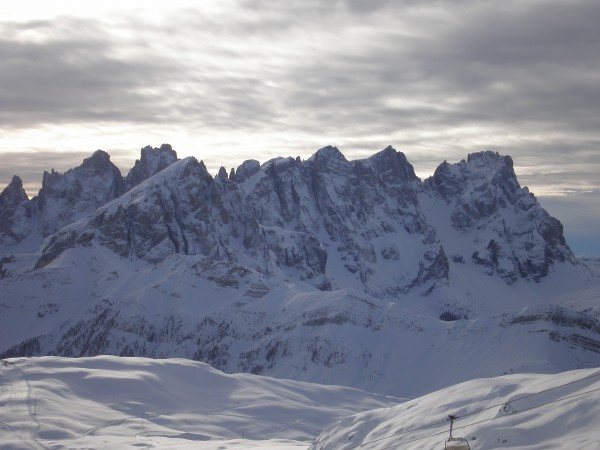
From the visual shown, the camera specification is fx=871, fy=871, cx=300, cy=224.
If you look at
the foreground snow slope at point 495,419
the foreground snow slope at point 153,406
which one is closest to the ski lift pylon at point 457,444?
the foreground snow slope at point 495,419

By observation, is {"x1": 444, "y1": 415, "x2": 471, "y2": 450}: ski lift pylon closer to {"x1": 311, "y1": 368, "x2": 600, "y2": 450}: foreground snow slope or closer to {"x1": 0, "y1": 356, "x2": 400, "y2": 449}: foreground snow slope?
{"x1": 311, "y1": 368, "x2": 600, "y2": 450}: foreground snow slope

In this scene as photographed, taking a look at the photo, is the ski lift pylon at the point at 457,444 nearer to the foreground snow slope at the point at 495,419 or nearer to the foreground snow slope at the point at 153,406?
the foreground snow slope at the point at 495,419

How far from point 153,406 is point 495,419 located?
67.0 meters

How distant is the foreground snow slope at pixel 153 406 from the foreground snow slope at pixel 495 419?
60.4 ft

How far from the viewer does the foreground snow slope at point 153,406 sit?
86250 mm

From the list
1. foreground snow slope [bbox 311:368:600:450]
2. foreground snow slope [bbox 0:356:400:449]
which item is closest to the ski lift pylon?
foreground snow slope [bbox 311:368:600:450]

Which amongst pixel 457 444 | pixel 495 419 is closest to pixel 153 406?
pixel 495 419

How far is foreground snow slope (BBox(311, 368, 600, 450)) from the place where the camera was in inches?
1948

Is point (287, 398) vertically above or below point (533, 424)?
below

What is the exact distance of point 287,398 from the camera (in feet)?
444

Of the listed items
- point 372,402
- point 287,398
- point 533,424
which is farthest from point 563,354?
point 533,424

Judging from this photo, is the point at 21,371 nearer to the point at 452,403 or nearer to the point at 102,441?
the point at 102,441

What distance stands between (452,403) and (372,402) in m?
86.0

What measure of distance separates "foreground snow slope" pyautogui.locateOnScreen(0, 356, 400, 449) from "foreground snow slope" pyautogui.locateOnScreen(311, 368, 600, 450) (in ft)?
60.4
